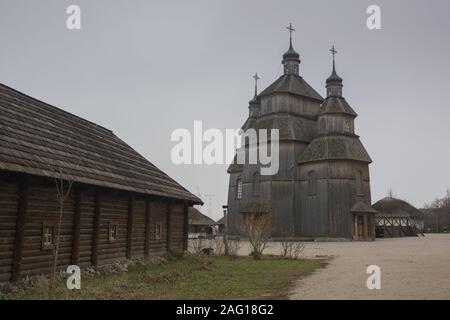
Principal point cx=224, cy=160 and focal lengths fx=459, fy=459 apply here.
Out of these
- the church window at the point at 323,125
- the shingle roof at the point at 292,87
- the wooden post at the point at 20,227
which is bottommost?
the wooden post at the point at 20,227

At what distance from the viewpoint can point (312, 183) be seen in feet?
141

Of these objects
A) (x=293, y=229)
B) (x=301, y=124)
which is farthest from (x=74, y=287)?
(x=301, y=124)

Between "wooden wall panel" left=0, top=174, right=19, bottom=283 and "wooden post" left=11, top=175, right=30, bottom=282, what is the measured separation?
86mm

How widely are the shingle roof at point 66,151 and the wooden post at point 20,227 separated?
22.7 inches

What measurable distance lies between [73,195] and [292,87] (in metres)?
36.9

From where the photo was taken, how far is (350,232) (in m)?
41.0

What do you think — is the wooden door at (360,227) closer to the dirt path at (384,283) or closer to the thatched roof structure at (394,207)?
the thatched roof structure at (394,207)

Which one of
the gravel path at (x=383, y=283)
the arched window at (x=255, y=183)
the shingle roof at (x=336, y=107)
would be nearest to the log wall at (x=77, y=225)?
the gravel path at (x=383, y=283)

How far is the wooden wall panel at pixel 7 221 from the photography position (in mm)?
10664

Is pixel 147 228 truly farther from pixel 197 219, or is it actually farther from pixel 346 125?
pixel 197 219

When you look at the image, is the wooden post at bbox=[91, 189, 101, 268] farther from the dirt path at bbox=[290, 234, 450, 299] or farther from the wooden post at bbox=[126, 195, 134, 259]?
the dirt path at bbox=[290, 234, 450, 299]

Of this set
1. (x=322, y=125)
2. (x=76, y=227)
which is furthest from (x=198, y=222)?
(x=76, y=227)
